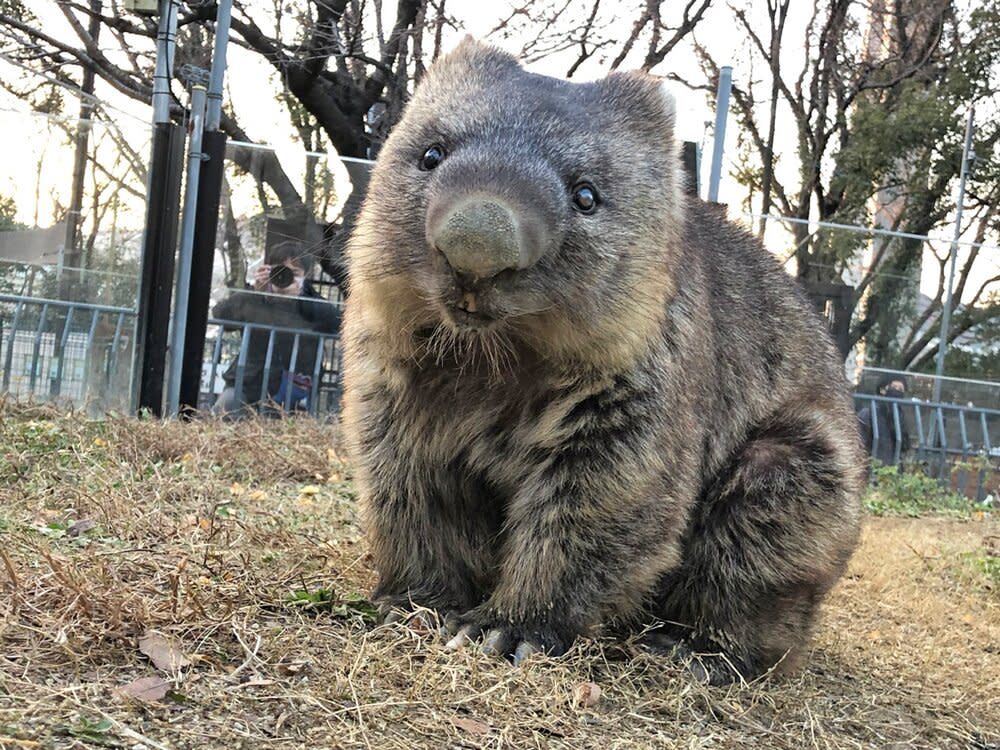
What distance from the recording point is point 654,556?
3.21 metres

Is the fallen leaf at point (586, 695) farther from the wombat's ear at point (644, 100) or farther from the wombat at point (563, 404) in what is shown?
the wombat's ear at point (644, 100)

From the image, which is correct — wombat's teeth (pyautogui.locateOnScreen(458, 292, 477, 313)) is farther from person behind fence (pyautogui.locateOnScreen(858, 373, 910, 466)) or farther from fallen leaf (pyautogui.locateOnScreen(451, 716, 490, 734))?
person behind fence (pyautogui.locateOnScreen(858, 373, 910, 466))

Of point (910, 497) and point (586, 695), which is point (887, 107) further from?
point (586, 695)

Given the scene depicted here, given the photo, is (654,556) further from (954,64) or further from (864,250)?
(954,64)

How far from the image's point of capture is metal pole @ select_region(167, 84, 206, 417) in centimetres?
810

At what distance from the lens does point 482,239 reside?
2.55 meters

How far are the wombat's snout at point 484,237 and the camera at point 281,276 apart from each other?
7.09m

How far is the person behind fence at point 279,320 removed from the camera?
9.47m

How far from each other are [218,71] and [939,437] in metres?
7.17

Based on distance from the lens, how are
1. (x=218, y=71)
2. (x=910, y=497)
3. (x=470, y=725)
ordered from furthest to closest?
1. (x=910, y=497)
2. (x=218, y=71)
3. (x=470, y=725)

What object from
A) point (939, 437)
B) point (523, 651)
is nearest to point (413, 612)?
point (523, 651)

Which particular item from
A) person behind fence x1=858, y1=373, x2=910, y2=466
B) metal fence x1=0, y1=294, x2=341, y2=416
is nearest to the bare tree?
person behind fence x1=858, y1=373, x2=910, y2=466

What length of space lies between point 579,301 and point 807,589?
1359 millimetres

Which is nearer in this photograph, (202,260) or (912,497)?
(202,260)
